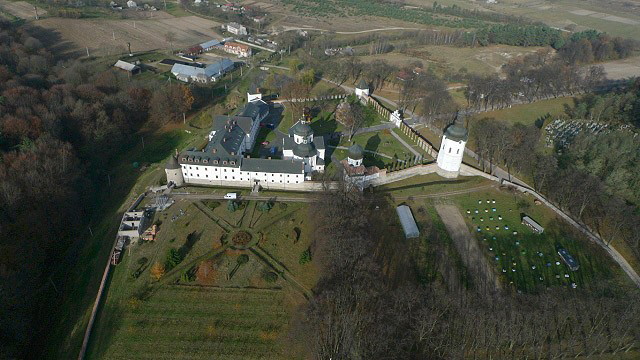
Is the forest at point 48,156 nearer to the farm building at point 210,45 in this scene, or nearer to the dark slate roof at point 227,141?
the dark slate roof at point 227,141

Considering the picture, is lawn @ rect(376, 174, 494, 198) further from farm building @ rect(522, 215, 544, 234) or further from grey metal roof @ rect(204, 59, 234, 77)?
grey metal roof @ rect(204, 59, 234, 77)

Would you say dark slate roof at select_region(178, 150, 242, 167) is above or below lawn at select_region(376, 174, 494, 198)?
above

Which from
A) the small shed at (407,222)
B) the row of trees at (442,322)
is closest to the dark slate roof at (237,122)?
the small shed at (407,222)

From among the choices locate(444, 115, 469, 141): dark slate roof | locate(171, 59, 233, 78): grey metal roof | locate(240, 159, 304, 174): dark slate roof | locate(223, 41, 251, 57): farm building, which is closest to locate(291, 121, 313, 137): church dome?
locate(240, 159, 304, 174): dark slate roof

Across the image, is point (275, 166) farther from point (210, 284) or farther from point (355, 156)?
point (210, 284)

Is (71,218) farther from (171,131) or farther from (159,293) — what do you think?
(171,131)

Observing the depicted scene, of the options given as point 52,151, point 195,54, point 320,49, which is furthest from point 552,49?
point 52,151

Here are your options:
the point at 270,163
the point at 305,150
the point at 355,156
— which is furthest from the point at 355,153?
the point at 270,163
